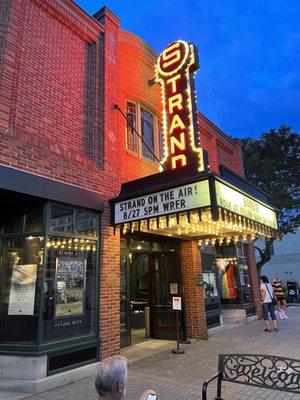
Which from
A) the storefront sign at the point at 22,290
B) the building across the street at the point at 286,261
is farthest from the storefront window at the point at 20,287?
the building across the street at the point at 286,261

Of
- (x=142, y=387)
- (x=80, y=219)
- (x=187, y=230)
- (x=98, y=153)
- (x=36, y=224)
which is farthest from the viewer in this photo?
(x=187, y=230)

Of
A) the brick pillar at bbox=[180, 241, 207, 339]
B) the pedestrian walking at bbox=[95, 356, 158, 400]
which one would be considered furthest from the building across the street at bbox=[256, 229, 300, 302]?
the pedestrian walking at bbox=[95, 356, 158, 400]

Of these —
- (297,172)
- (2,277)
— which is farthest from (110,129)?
(297,172)

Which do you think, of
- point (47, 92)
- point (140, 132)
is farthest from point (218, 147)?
point (47, 92)

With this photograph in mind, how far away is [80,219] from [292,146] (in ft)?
75.4

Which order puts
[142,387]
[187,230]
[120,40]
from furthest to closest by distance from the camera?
[120,40]
[187,230]
[142,387]

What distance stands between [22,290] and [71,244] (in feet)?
4.27

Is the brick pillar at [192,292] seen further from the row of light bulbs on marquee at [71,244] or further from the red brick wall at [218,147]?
the row of light bulbs on marquee at [71,244]

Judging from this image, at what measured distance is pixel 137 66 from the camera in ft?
35.6

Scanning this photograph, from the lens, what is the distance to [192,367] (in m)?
7.41

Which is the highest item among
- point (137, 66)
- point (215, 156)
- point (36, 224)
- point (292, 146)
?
point (292, 146)

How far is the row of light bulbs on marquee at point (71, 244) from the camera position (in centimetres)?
687

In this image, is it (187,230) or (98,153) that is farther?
(187,230)

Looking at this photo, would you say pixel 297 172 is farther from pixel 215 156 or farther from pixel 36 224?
pixel 36 224
